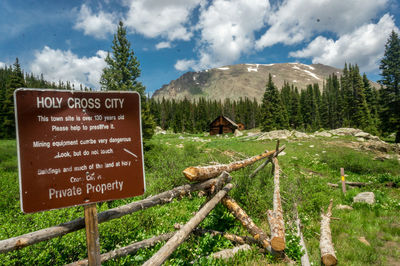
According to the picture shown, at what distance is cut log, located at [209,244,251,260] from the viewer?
3954 mm

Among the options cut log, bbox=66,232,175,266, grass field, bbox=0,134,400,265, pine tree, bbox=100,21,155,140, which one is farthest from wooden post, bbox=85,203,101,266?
pine tree, bbox=100,21,155,140

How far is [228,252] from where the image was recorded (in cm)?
409

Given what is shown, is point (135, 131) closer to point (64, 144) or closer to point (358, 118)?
point (64, 144)

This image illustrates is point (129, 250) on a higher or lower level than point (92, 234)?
lower

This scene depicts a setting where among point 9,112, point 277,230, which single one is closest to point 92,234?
point 277,230

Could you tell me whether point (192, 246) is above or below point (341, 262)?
above

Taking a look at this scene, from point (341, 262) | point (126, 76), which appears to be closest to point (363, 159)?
point (341, 262)

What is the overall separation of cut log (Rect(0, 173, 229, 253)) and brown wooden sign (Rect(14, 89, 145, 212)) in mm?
693

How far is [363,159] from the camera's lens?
15.9 m

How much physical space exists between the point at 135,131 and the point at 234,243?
3650 millimetres

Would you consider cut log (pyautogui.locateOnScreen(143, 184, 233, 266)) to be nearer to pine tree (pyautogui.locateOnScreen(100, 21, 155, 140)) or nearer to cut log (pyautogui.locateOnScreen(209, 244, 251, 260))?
cut log (pyautogui.locateOnScreen(209, 244, 251, 260))

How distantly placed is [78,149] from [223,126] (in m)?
64.0

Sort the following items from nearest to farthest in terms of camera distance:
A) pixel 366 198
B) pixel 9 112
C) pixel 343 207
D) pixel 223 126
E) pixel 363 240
Answer: pixel 363 240 < pixel 343 207 < pixel 366 198 < pixel 9 112 < pixel 223 126

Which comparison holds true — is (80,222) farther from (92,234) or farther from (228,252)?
(228,252)
